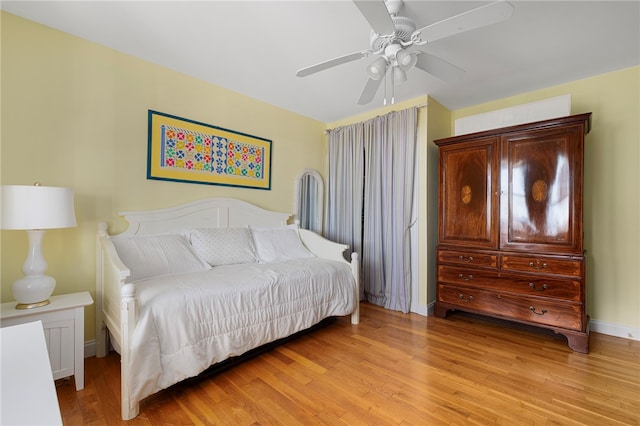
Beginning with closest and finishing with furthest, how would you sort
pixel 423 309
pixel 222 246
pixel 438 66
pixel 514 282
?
pixel 438 66 → pixel 514 282 → pixel 222 246 → pixel 423 309

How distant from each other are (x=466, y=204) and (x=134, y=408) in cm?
296

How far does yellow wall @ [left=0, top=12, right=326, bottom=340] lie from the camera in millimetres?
1868

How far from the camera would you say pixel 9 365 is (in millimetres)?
750

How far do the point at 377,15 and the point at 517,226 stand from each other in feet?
7.05

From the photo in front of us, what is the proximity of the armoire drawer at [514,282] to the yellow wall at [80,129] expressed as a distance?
2.64 meters

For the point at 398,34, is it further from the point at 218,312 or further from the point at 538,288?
the point at 538,288

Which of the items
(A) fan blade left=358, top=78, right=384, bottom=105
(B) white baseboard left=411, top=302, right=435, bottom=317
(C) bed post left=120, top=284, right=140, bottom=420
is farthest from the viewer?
(B) white baseboard left=411, top=302, right=435, bottom=317

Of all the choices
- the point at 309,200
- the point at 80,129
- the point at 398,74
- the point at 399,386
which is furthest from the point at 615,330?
the point at 80,129

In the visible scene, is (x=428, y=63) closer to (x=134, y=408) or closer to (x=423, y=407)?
(x=423, y=407)

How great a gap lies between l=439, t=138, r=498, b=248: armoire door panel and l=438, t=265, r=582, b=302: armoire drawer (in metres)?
0.28

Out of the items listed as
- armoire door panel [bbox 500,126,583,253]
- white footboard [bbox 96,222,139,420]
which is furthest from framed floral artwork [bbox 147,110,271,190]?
armoire door panel [bbox 500,126,583,253]

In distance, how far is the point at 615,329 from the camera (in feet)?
8.31

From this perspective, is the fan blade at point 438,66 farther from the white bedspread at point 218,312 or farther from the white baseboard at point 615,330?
the white baseboard at point 615,330

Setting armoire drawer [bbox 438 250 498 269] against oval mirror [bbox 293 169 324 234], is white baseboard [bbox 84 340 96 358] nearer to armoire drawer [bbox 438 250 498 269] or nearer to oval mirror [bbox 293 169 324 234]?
oval mirror [bbox 293 169 324 234]
